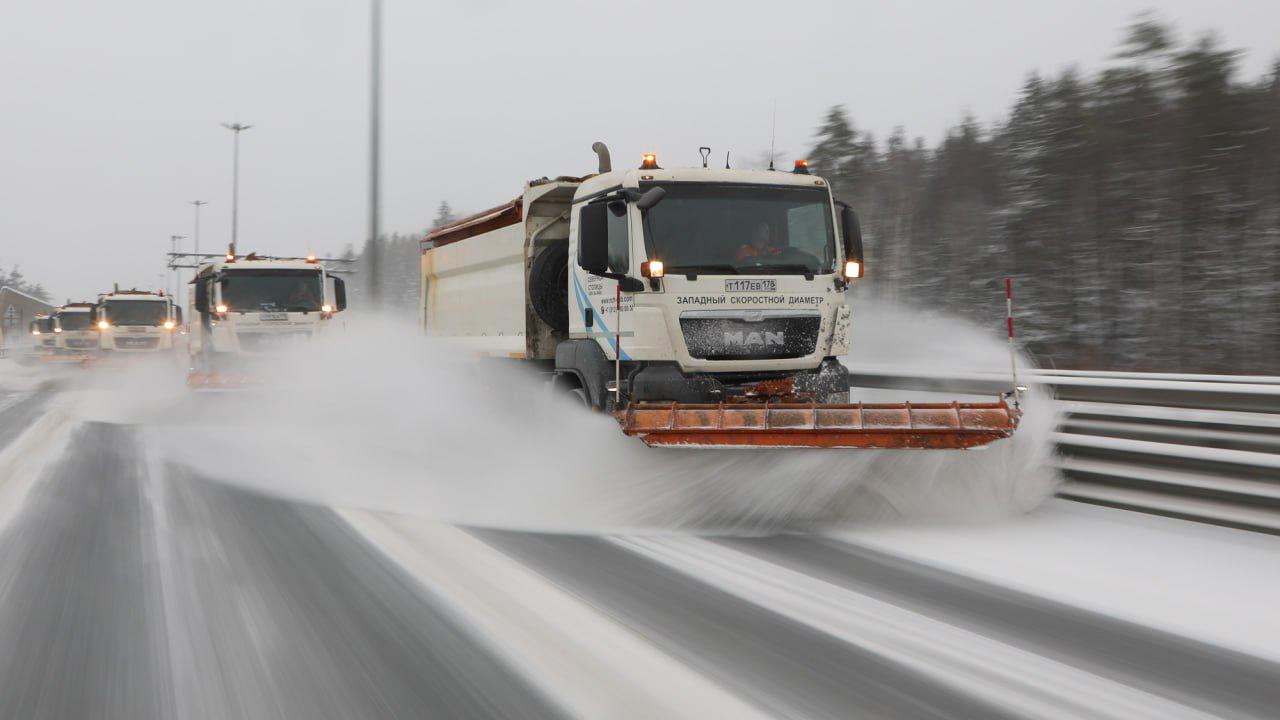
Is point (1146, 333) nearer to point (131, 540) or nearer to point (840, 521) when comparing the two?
point (840, 521)

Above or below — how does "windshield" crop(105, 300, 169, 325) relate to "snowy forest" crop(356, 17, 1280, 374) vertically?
below

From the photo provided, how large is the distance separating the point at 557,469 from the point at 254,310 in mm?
11051

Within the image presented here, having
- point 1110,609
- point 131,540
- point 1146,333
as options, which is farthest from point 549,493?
point 1146,333

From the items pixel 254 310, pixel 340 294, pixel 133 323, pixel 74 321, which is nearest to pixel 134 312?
pixel 133 323

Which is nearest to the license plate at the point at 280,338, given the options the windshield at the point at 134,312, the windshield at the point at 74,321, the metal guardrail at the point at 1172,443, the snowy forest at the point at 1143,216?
the metal guardrail at the point at 1172,443

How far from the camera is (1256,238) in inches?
1340

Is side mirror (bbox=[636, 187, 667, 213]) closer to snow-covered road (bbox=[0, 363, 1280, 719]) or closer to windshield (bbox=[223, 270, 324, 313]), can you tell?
snow-covered road (bbox=[0, 363, 1280, 719])

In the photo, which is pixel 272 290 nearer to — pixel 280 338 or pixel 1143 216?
pixel 280 338

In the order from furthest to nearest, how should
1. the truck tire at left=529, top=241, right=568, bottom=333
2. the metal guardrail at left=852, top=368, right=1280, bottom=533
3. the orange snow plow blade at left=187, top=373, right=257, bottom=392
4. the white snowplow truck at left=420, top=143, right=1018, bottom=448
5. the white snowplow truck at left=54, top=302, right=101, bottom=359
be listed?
the white snowplow truck at left=54, top=302, right=101, bottom=359 → the orange snow plow blade at left=187, top=373, right=257, bottom=392 → the truck tire at left=529, top=241, right=568, bottom=333 → the white snowplow truck at left=420, top=143, right=1018, bottom=448 → the metal guardrail at left=852, top=368, right=1280, bottom=533

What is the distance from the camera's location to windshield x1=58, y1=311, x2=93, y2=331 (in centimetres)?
3381

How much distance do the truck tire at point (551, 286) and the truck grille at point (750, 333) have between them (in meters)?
2.01

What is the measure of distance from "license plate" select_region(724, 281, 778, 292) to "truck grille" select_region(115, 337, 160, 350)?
24241 mm

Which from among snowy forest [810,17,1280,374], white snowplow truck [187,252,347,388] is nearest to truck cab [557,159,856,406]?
white snowplow truck [187,252,347,388]

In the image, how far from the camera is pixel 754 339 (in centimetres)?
753
